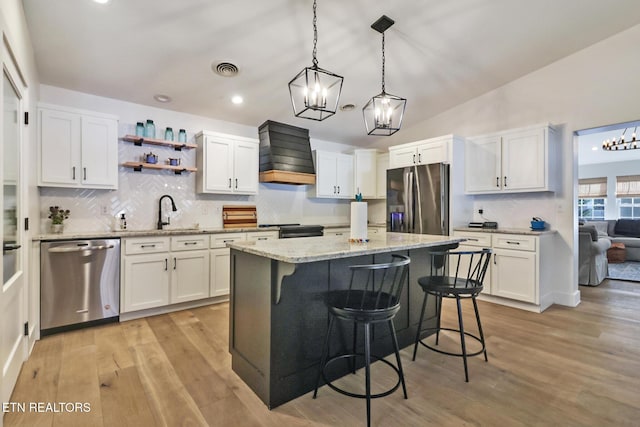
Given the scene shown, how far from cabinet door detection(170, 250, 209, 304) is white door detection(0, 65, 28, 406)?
128cm

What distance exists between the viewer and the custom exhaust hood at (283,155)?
177 inches

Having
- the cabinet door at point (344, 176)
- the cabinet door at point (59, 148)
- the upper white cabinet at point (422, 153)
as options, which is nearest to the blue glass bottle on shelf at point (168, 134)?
the cabinet door at point (59, 148)

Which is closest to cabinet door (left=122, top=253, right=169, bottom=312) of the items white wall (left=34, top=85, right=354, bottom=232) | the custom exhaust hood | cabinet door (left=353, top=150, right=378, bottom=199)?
white wall (left=34, top=85, right=354, bottom=232)

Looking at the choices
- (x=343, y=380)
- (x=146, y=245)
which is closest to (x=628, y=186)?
(x=343, y=380)

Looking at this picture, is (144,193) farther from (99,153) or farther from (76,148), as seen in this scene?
(76,148)

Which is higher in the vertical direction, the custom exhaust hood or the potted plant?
the custom exhaust hood

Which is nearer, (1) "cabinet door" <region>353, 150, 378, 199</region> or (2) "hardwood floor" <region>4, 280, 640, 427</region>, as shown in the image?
(2) "hardwood floor" <region>4, 280, 640, 427</region>

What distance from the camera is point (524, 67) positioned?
3986mm

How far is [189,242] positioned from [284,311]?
217 centimetres

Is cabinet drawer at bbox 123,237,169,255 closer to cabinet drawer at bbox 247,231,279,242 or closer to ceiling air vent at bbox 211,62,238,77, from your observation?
cabinet drawer at bbox 247,231,279,242

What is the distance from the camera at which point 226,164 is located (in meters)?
4.19

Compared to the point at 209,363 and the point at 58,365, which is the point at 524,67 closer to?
the point at 209,363

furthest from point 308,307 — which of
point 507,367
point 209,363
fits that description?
point 507,367

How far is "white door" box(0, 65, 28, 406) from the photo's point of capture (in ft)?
6.09
